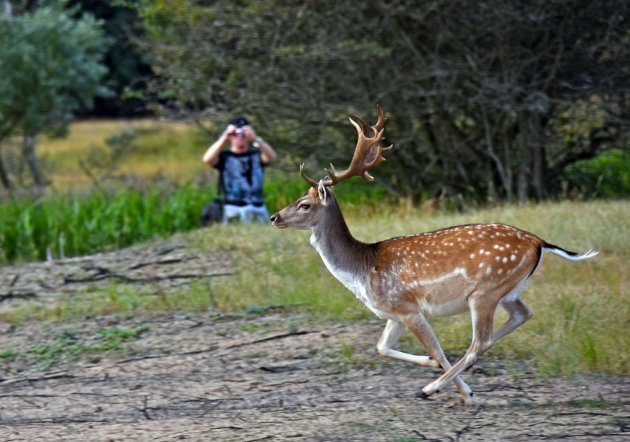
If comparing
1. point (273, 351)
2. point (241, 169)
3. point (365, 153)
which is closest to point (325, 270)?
point (273, 351)

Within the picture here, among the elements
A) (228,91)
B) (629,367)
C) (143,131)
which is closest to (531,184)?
(228,91)

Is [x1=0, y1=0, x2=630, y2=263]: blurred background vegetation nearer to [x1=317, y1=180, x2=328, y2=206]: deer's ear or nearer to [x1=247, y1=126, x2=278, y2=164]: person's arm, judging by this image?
[x1=247, y1=126, x2=278, y2=164]: person's arm

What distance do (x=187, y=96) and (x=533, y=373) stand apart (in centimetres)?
837

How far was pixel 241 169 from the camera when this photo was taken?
13445 mm

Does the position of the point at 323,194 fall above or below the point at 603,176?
above

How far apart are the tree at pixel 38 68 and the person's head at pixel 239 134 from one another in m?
8.42

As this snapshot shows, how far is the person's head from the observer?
13273mm

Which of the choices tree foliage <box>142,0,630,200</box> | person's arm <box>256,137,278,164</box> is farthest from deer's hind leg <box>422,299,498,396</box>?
tree foliage <box>142,0,630,200</box>

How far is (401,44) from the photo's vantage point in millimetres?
14773

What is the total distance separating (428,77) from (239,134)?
2.50 meters

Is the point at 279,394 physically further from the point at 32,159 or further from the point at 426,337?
the point at 32,159

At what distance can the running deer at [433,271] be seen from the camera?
7.14 m

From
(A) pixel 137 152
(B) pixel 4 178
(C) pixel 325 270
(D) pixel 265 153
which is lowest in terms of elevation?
(A) pixel 137 152

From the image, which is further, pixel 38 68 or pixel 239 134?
pixel 38 68
